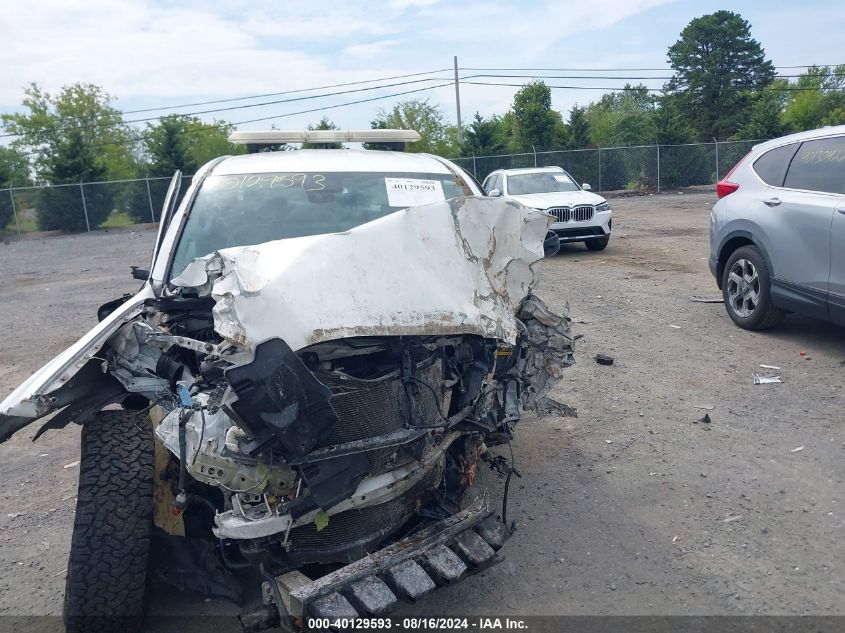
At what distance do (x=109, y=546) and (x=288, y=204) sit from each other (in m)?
2.12

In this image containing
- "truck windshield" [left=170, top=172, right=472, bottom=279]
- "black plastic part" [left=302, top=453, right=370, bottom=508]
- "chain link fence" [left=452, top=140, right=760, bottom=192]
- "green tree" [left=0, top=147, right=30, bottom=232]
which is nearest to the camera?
"black plastic part" [left=302, top=453, right=370, bottom=508]

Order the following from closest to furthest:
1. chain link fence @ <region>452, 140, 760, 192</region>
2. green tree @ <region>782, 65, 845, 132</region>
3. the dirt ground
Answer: the dirt ground < chain link fence @ <region>452, 140, 760, 192</region> < green tree @ <region>782, 65, 845, 132</region>

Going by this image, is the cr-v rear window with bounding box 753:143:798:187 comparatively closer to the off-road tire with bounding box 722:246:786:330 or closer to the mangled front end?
the off-road tire with bounding box 722:246:786:330

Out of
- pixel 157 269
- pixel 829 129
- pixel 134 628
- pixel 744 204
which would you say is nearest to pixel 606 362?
pixel 744 204

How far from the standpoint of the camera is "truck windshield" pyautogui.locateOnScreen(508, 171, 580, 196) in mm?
13898

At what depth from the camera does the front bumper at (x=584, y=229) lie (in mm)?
12953

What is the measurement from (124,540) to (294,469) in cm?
87

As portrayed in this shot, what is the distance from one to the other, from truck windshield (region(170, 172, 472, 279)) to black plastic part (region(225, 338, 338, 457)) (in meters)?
1.60

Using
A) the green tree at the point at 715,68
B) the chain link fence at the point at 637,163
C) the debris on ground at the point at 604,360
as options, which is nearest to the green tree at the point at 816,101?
the green tree at the point at 715,68

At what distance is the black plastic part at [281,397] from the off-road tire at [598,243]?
1155 cm

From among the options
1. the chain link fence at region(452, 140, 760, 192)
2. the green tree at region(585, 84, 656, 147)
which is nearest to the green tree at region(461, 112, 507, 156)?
the chain link fence at region(452, 140, 760, 192)

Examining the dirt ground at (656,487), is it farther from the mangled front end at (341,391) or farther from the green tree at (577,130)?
the green tree at (577,130)

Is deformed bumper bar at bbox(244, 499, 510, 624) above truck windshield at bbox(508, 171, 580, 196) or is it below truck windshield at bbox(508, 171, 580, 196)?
below

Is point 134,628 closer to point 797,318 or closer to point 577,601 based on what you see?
point 577,601
